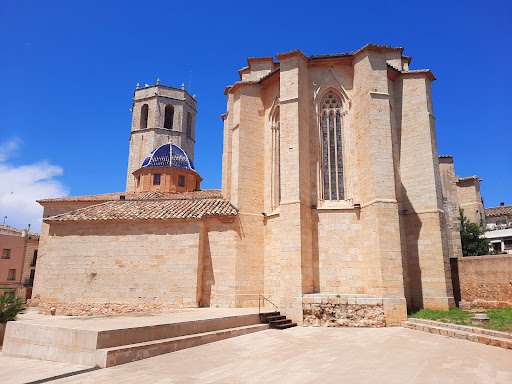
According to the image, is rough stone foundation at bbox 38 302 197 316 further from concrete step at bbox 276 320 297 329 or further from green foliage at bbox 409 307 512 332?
green foliage at bbox 409 307 512 332

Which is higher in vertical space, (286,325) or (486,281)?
(486,281)

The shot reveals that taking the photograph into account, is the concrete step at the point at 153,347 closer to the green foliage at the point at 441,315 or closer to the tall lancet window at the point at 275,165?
the green foliage at the point at 441,315

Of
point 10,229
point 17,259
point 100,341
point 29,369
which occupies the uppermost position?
point 10,229

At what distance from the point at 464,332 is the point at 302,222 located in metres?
6.18

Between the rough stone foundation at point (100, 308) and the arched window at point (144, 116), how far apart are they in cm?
2800

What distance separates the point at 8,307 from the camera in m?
11.5

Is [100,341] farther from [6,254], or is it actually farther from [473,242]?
[6,254]

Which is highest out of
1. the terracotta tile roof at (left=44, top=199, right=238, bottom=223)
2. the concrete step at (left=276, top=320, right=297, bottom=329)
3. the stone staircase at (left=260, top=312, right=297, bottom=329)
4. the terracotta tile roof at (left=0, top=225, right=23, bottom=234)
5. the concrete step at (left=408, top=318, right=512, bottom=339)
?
the terracotta tile roof at (left=0, top=225, right=23, bottom=234)

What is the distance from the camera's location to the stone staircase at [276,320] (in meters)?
11.8

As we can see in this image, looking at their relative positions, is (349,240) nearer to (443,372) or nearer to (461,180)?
(443,372)

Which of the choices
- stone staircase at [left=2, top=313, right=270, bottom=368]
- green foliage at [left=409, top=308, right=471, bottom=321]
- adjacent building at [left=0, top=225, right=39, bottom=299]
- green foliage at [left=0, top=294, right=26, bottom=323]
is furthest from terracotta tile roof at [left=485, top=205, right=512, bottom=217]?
adjacent building at [left=0, top=225, right=39, bottom=299]

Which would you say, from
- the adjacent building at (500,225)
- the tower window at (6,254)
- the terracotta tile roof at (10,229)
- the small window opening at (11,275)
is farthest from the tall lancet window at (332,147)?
the terracotta tile roof at (10,229)

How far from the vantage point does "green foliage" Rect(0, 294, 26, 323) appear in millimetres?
11334

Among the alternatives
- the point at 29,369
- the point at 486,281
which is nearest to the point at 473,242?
the point at 486,281
